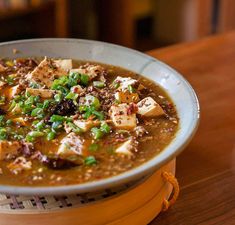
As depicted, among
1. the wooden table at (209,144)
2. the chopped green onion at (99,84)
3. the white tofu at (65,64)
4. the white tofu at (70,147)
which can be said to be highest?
the white tofu at (70,147)

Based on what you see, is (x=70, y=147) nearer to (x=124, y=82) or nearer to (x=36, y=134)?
(x=36, y=134)

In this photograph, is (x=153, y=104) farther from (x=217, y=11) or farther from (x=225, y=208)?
(x=217, y=11)

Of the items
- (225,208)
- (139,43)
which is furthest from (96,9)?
(225,208)

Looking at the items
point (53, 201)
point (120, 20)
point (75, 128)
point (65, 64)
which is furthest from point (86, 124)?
point (120, 20)

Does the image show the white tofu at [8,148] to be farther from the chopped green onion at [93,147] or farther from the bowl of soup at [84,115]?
the chopped green onion at [93,147]

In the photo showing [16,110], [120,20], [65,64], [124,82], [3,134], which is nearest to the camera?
[3,134]

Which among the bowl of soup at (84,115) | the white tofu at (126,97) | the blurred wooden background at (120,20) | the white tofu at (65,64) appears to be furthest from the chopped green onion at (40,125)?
the blurred wooden background at (120,20)
